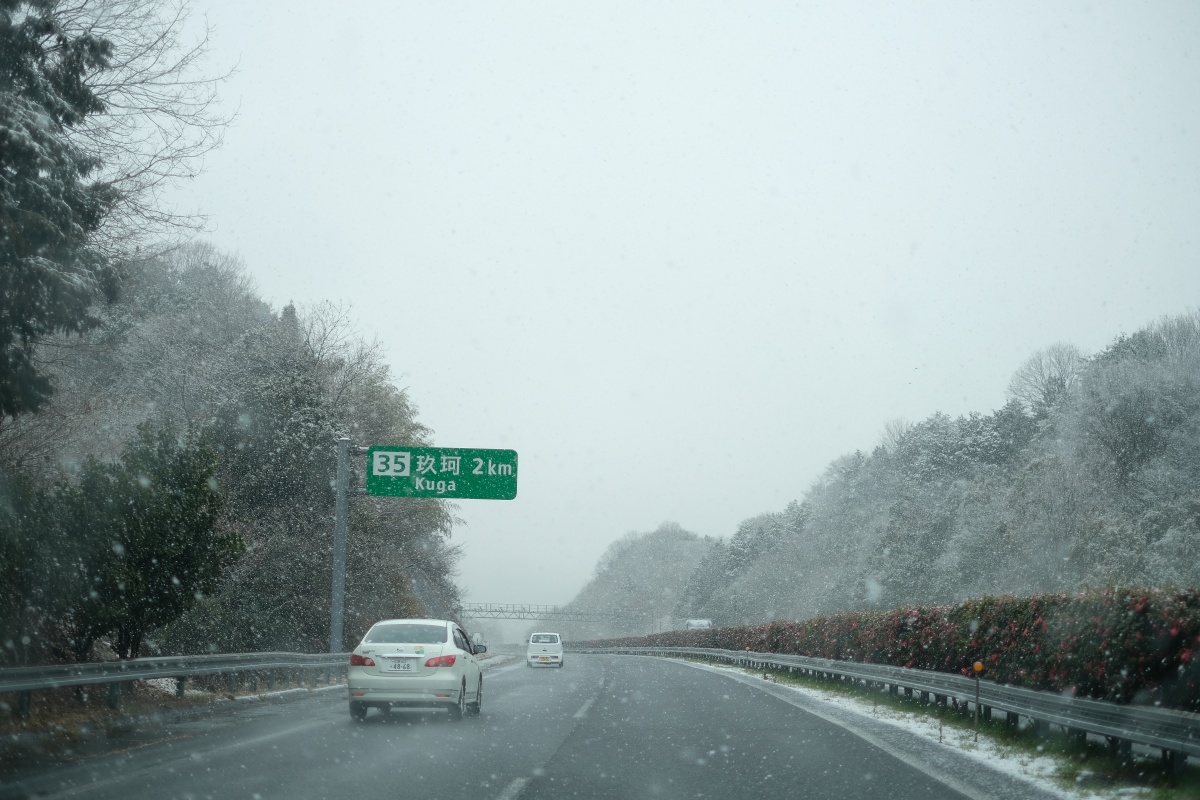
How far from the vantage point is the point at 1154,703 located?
9938 mm

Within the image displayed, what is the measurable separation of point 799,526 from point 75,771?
11256 centimetres

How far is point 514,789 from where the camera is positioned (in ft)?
29.7

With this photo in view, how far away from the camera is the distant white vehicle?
41.2m

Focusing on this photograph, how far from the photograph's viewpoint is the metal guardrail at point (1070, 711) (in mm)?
8562

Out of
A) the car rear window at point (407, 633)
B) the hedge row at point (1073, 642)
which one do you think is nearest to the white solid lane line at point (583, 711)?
the car rear window at point (407, 633)

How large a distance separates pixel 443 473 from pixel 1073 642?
1786cm

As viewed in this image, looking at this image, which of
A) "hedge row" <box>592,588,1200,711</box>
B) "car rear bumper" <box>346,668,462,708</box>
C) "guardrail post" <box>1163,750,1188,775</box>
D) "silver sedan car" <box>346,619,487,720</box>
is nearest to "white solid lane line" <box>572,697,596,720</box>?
"silver sedan car" <box>346,619,487,720</box>

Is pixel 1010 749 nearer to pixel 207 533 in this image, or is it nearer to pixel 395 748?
pixel 395 748

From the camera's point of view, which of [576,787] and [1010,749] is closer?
[576,787]

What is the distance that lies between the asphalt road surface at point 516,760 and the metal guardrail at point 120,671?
0.96 m

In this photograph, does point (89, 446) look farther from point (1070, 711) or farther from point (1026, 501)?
point (1026, 501)

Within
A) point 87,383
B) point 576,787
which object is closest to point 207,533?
point 576,787

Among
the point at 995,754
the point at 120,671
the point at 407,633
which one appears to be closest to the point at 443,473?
the point at 407,633

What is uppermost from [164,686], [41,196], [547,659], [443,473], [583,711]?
[41,196]
